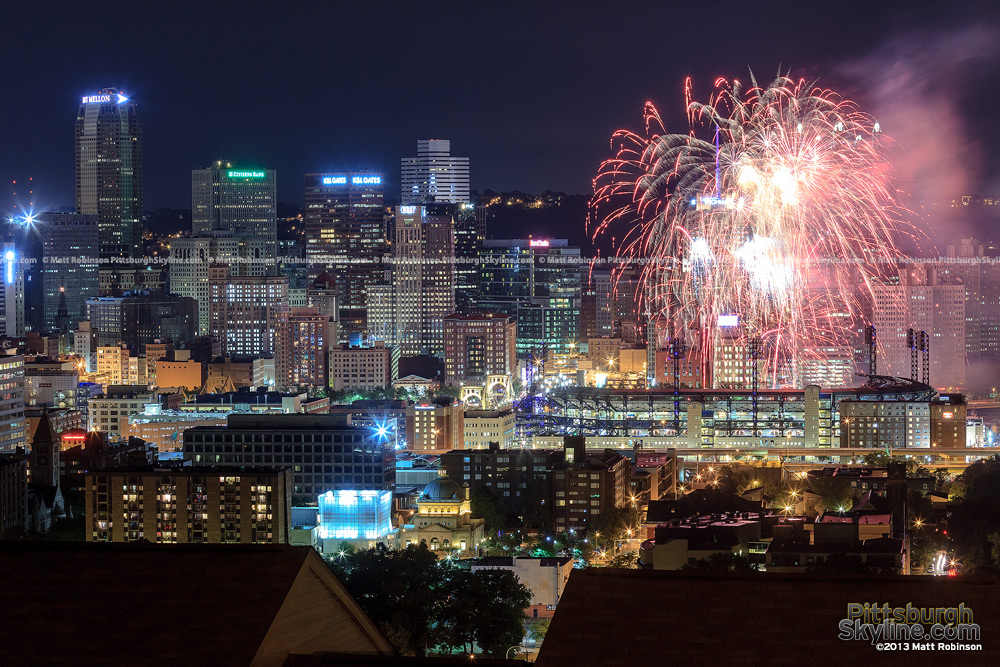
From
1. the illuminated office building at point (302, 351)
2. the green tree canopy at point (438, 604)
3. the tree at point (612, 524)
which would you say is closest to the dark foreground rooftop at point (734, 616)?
the green tree canopy at point (438, 604)

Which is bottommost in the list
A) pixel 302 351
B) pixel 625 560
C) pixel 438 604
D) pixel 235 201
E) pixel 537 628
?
pixel 537 628

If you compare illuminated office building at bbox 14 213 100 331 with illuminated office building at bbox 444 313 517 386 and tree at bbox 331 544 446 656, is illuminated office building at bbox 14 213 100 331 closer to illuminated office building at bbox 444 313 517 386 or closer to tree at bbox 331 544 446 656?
illuminated office building at bbox 444 313 517 386

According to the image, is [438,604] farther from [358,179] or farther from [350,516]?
[358,179]

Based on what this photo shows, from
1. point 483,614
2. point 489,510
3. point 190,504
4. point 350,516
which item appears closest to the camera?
point 483,614

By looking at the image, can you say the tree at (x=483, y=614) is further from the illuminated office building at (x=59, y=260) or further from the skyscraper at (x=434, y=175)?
the skyscraper at (x=434, y=175)

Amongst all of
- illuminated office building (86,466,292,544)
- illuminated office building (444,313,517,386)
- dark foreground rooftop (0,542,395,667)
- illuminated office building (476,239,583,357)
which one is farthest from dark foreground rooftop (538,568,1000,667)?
illuminated office building (476,239,583,357)

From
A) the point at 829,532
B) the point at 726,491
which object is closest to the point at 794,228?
the point at 726,491

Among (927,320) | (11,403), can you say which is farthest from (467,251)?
(11,403)
